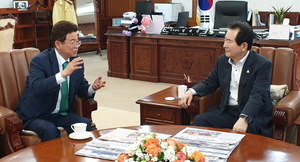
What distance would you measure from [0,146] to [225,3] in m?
4.29

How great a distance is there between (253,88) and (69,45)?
1.27m

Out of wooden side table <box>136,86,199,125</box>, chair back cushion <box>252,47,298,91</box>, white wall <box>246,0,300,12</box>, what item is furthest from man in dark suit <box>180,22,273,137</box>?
white wall <box>246,0,300,12</box>

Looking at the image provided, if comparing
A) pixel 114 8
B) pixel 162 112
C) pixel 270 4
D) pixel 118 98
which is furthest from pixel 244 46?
pixel 114 8

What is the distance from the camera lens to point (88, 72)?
23.6 feet

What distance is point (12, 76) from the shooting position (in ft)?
9.89

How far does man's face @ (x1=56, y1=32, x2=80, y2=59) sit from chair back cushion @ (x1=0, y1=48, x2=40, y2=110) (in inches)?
13.7

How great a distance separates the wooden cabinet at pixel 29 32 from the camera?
27.6 ft

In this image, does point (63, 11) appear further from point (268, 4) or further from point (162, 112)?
point (162, 112)

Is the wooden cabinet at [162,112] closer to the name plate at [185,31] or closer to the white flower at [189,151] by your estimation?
the white flower at [189,151]

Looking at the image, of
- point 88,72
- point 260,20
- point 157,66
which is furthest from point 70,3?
point 260,20

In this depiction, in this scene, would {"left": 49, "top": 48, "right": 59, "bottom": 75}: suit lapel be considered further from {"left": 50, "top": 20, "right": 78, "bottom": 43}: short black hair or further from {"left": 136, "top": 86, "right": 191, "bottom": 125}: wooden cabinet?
{"left": 136, "top": 86, "right": 191, "bottom": 125}: wooden cabinet

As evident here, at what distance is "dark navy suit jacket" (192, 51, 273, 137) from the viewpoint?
2.77m

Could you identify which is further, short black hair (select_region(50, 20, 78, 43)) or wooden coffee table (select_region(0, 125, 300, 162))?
short black hair (select_region(50, 20, 78, 43))

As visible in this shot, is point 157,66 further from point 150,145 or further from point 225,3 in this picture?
point 150,145
